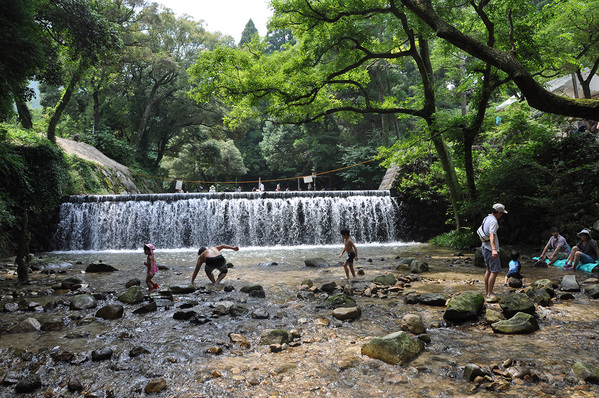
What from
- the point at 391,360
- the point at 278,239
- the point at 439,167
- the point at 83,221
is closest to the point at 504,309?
the point at 391,360

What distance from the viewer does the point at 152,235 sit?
16.8m

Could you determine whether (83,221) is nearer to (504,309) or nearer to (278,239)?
(278,239)

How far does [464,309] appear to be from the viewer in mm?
4441

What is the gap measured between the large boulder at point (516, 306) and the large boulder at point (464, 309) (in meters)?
0.30

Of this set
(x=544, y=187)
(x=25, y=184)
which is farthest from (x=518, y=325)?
(x=25, y=184)

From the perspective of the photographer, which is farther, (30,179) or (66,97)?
(66,97)

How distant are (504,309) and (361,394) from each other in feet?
9.23

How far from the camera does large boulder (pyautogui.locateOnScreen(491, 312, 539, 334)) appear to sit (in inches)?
157

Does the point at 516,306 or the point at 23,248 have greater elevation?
the point at 23,248

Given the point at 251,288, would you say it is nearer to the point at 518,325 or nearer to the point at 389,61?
the point at 518,325

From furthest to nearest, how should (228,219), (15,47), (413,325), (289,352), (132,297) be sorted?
(228,219)
(15,47)
(132,297)
(413,325)
(289,352)

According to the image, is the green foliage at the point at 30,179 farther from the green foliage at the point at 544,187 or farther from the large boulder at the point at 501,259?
the green foliage at the point at 544,187

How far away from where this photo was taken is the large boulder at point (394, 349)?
11.2 feet

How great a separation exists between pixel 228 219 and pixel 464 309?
14052mm
